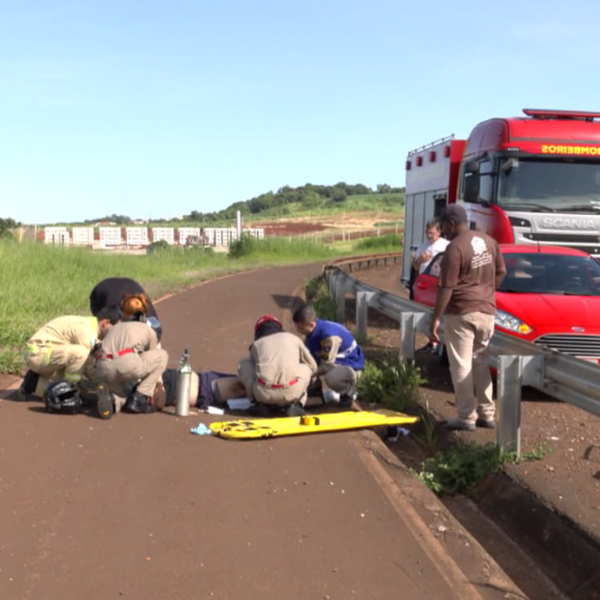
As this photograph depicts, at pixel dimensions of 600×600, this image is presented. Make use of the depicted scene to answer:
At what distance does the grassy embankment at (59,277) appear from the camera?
42.4ft

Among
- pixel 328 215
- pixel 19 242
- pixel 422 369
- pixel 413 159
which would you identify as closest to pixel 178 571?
pixel 422 369

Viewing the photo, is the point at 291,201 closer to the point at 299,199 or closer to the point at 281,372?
the point at 299,199

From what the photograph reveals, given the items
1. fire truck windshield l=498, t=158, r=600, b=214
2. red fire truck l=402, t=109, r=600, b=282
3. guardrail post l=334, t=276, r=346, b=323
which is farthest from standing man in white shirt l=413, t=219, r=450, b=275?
guardrail post l=334, t=276, r=346, b=323

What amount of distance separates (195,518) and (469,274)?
3559 millimetres

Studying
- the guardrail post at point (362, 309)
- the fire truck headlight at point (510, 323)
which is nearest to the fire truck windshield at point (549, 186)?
the guardrail post at point (362, 309)

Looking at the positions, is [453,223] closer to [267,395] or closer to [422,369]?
[267,395]

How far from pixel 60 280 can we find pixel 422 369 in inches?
466

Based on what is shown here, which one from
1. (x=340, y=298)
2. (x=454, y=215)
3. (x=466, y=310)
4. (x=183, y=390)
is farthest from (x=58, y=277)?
(x=466, y=310)

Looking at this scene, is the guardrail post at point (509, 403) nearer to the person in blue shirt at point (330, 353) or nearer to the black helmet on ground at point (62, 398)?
the person in blue shirt at point (330, 353)

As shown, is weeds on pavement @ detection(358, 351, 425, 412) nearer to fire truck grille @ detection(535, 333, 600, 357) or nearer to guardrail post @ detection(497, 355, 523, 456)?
fire truck grille @ detection(535, 333, 600, 357)

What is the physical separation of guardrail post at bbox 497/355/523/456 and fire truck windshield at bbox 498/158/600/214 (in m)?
8.13

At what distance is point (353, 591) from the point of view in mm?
4613

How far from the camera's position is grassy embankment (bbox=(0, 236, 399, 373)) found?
12.9 m

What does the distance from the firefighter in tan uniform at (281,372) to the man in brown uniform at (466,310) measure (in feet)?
4.22
